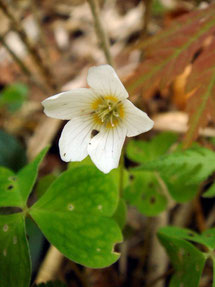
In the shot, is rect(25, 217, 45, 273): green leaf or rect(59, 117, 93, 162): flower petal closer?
rect(59, 117, 93, 162): flower petal

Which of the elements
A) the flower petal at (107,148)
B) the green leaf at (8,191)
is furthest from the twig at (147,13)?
the green leaf at (8,191)

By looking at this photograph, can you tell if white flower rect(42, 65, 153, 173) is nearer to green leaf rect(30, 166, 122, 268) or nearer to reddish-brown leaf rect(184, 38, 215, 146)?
green leaf rect(30, 166, 122, 268)

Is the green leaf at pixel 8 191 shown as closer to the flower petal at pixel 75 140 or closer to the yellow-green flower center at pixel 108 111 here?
the flower petal at pixel 75 140

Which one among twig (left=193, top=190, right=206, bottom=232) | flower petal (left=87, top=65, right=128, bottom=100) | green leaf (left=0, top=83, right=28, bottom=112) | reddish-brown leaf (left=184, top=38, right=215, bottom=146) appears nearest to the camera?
flower petal (left=87, top=65, right=128, bottom=100)

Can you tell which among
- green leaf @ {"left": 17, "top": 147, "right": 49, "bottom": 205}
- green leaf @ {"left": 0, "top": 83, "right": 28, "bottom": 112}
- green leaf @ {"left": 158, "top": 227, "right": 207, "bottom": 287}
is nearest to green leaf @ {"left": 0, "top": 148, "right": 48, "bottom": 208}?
green leaf @ {"left": 17, "top": 147, "right": 49, "bottom": 205}

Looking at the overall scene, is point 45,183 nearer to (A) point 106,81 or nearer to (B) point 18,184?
(B) point 18,184

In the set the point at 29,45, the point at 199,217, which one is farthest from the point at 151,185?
the point at 29,45

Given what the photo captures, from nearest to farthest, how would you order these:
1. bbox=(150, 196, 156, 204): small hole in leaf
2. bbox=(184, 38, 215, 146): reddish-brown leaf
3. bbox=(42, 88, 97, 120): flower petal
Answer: bbox=(42, 88, 97, 120): flower petal
bbox=(184, 38, 215, 146): reddish-brown leaf
bbox=(150, 196, 156, 204): small hole in leaf
